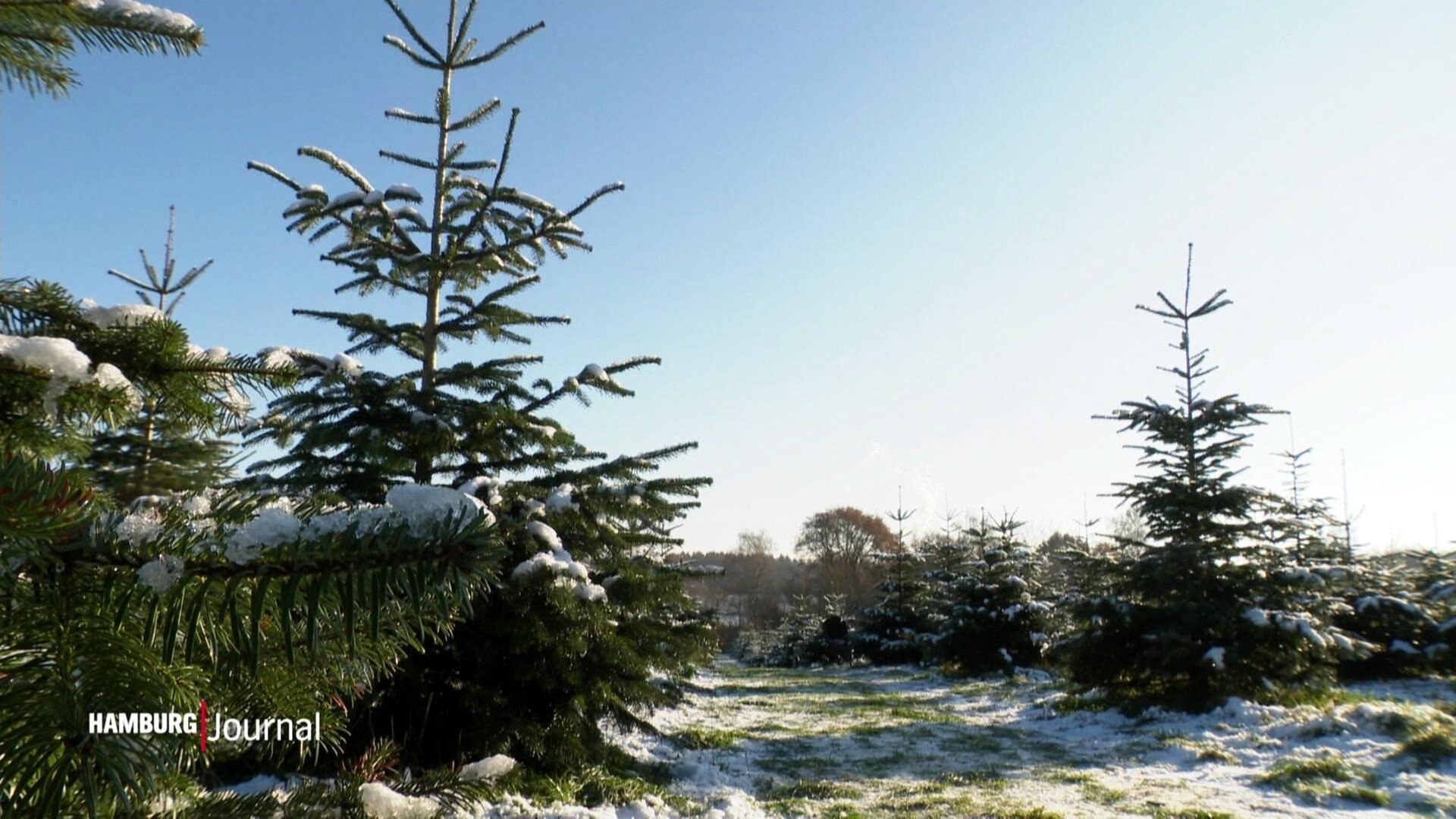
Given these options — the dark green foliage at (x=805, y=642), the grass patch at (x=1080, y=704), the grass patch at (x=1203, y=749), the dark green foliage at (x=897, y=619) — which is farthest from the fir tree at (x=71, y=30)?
the dark green foliage at (x=805, y=642)

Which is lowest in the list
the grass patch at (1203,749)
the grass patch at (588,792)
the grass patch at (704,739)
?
the grass patch at (704,739)

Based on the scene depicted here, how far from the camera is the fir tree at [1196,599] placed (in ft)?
32.0

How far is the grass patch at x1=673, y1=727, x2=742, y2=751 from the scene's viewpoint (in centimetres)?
857

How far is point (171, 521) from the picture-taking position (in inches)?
33.3

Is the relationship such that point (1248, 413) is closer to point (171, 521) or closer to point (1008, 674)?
point (1008, 674)

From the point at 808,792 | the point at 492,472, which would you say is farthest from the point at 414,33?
the point at 808,792

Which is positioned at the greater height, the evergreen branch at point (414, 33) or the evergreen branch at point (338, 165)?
the evergreen branch at point (414, 33)

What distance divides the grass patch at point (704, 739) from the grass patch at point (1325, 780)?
5.20 metres

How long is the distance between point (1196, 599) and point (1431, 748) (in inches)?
130

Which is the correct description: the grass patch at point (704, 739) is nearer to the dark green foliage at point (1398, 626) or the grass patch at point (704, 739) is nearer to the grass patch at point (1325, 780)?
the grass patch at point (1325, 780)

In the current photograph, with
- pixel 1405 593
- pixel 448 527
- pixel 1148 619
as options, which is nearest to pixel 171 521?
pixel 448 527

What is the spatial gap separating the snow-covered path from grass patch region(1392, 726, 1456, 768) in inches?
1.8

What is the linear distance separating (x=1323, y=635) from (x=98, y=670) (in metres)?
12.7

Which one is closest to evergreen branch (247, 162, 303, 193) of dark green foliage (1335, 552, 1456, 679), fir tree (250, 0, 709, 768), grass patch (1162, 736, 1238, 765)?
fir tree (250, 0, 709, 768)
